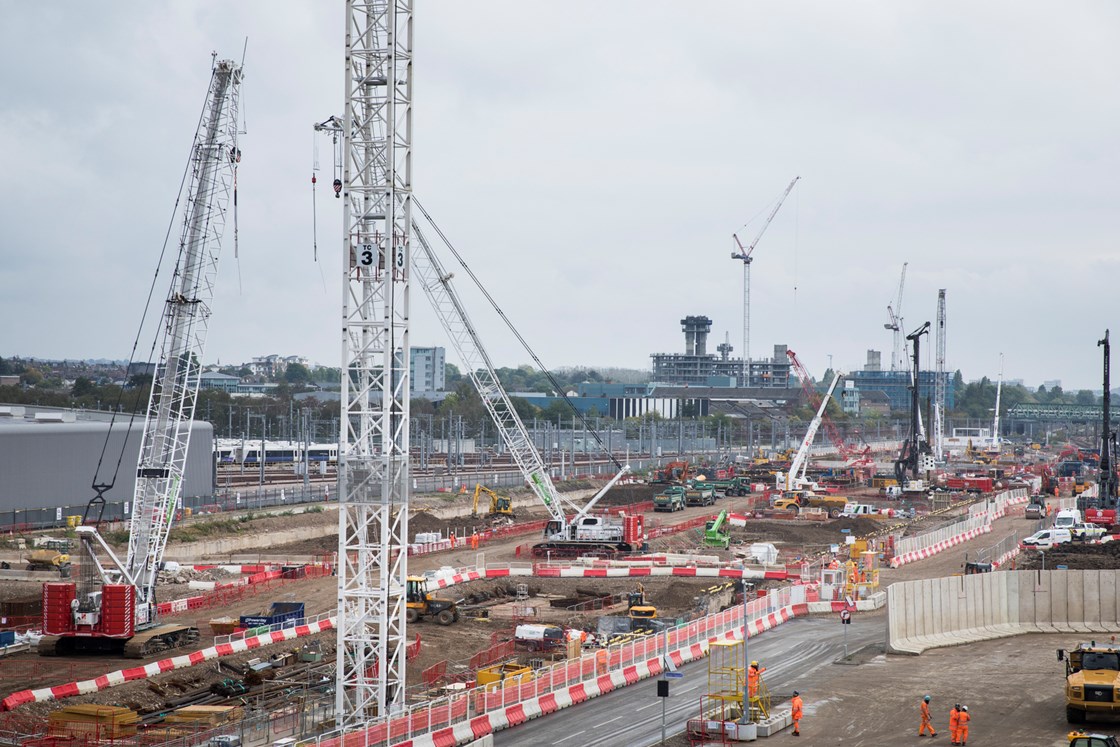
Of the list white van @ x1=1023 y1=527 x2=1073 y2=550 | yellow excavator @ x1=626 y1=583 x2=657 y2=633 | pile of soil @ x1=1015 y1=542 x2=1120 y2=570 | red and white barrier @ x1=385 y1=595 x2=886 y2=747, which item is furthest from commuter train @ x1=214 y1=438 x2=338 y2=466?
red and white barrier @ x1=385 y1=595 x2=886 y2=747

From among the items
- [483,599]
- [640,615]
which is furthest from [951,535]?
[640,615]

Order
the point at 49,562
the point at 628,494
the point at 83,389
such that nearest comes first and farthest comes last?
the point at 49,562
the point at 628,494
the point at 83,389

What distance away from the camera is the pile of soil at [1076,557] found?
5909 centimetres

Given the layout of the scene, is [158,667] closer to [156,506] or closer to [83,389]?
[156,506]

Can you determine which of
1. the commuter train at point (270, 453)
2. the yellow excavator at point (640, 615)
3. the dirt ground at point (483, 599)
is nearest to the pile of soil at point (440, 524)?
the dirt ground at point (483, 599)

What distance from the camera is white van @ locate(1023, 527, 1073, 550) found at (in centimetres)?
6762

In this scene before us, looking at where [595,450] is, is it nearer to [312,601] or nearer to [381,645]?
[312,601]

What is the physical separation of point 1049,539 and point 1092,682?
40.1 meters

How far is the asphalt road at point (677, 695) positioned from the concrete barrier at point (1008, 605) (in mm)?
2076

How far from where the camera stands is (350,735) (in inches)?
1048

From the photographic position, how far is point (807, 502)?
99875mm

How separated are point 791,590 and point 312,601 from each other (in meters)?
19.1

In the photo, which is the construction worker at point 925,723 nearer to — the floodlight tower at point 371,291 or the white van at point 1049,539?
the floodlight tower at point 371,291

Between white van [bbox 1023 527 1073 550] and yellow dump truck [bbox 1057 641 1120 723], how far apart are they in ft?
122
